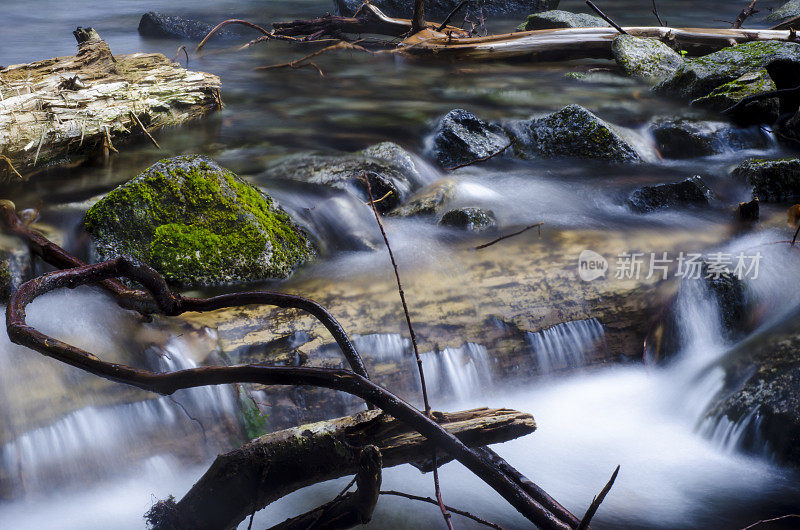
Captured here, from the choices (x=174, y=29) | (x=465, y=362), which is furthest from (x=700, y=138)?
(x=174, y=29)

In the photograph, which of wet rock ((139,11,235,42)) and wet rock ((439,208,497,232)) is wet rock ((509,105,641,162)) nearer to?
wet rock ((439,208,497,232))

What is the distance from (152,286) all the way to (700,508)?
8.49 feet

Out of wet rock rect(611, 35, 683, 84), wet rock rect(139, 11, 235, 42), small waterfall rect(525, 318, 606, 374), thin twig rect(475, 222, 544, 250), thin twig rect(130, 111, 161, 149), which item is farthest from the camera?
wet rock rect(139, 11, 235, 42)

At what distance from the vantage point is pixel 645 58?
8625 millimetres

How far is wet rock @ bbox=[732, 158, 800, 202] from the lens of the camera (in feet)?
17.8

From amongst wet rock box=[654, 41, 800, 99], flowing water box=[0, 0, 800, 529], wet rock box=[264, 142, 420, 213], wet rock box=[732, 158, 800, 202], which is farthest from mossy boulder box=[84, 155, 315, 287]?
wet rock box=[654, 41, 800, 99]

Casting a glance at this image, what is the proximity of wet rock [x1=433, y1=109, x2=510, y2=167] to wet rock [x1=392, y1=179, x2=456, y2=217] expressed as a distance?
1.77 feet

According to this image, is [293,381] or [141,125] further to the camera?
[141,125]

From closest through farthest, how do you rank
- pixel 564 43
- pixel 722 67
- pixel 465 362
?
pixel 465 362 < pixel 722 67 < pixel 564 43

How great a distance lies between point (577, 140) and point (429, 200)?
2.01 meters

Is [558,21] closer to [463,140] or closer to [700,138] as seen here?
[700,138]

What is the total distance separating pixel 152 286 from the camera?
2.10 meters

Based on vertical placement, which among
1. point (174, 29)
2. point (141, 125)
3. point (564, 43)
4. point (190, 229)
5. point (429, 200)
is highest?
point (174, 29)

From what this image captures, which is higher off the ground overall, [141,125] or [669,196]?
[141,125]
